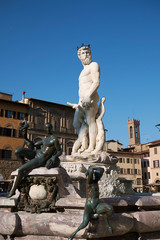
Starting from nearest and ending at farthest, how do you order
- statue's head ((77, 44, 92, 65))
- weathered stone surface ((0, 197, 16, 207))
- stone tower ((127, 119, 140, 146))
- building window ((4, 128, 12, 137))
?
1. weathered stone surface ((0, 197, 16, 207))
2. statue's head ((77, 44, 92, 65))
3. building window ((4, 128, 12, 137))
4. stone tower ((127, 119, 140, 146))

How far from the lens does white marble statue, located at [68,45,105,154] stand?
28.1 feet

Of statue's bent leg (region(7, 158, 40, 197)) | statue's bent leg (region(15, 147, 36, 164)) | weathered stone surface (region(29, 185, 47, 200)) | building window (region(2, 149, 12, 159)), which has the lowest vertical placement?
weathered stone surface (region(29, 185, 47, 200))

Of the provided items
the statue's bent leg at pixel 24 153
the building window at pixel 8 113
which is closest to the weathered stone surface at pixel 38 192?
the statue's bent leg at pixel 24 153

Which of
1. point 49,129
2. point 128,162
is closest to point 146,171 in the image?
point 128,162

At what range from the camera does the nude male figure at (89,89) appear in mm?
8672

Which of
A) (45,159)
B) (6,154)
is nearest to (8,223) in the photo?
(45,159)

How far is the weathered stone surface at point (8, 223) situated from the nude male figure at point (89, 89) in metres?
4.31

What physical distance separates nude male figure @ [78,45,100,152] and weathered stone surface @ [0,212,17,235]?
431 cm

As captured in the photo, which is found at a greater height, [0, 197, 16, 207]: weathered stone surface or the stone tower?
the stone tower

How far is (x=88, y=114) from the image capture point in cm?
878

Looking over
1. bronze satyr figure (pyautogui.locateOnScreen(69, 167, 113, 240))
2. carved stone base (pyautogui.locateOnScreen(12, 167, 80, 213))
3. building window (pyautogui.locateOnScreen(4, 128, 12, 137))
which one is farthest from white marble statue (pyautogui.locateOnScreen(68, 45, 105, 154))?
building window (pyautogui.locateOnScreen(4, 128, 12, 137))

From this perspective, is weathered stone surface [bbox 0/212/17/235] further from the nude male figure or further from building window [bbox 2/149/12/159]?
building window [bbox 2/149/12/159]

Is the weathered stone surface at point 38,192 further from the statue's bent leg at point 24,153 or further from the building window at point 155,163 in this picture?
the building window at point 155,163

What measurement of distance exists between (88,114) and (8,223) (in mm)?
5005
